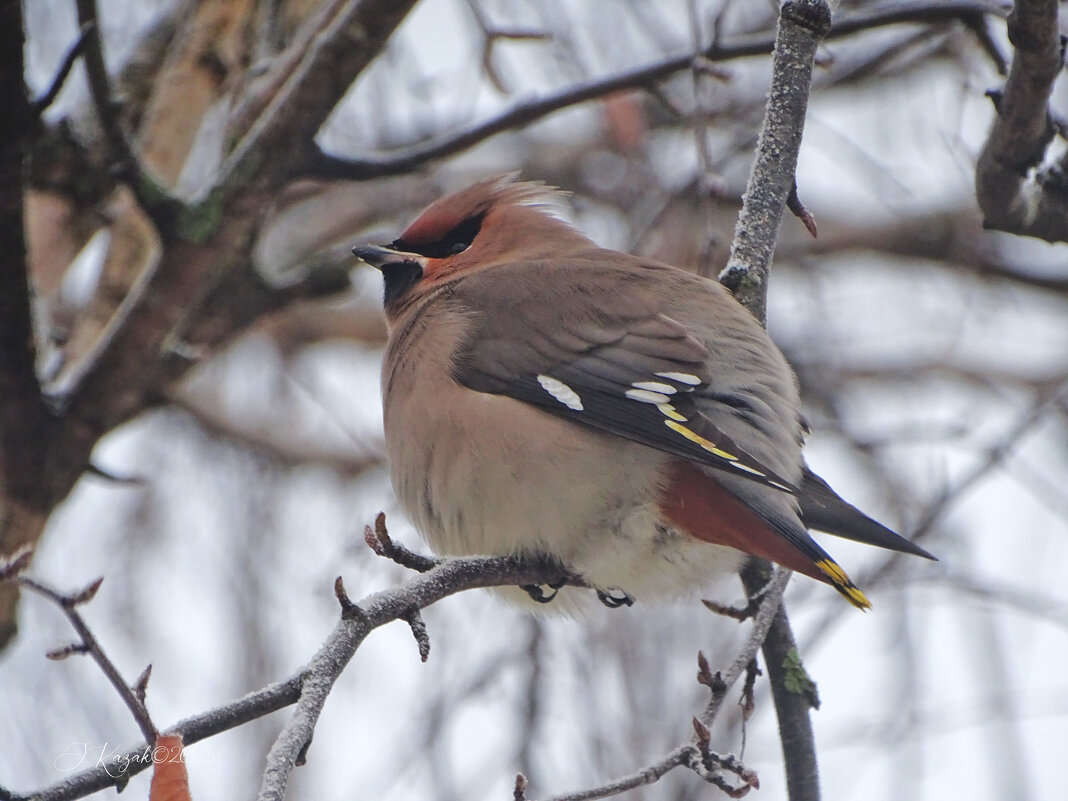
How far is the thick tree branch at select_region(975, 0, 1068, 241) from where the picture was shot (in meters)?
2.66

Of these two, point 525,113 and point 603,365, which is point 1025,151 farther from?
point 525,113

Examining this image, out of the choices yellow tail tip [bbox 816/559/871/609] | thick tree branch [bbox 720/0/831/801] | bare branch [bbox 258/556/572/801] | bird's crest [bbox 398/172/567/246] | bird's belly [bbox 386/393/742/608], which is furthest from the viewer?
bird's crest [bbox 398/172/567/246]

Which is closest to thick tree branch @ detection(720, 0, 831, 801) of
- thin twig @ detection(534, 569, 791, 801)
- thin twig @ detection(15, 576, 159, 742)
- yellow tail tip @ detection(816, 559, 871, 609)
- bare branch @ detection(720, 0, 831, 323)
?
bare branch @ detection(720, 0, 831, 323)

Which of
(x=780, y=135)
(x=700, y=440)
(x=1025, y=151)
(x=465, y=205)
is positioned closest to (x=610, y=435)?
(x=700, y=440)

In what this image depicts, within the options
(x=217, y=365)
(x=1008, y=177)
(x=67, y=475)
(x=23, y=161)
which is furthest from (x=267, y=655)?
(x=1008, y=177)

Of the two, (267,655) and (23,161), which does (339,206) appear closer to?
(267,655)

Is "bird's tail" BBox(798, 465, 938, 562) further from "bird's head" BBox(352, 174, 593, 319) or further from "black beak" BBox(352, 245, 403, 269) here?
"black beak" BBox(352, 245, 403, 269)

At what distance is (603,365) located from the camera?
321 cm

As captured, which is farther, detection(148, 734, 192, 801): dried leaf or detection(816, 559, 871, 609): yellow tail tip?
detection(816, 559, 871, 609): yellow tail tip

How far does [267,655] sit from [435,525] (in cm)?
240

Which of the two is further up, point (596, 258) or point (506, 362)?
point (596, 258)

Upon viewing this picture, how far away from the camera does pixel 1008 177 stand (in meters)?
2.93

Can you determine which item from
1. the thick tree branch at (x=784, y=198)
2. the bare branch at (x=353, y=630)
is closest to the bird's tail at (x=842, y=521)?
the thick tree branch at (x=784, y=198)

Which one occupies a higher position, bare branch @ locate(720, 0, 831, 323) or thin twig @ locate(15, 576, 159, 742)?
bare branch @ locate(720, 0, 831, 323)
